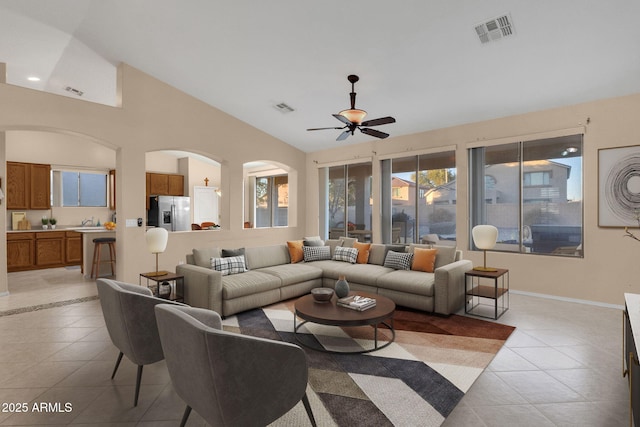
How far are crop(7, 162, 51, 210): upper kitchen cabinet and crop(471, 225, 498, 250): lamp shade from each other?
914 cm

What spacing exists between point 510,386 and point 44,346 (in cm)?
431

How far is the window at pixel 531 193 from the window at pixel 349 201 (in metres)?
2.30

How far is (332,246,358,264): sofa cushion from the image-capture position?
5.69m

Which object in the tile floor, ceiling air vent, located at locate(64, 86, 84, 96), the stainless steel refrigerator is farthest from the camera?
the stainless steel refrigerator

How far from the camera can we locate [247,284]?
4375 millimetres

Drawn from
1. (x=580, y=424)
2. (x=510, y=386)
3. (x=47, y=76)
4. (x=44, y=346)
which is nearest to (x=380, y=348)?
(x=510, y=386)

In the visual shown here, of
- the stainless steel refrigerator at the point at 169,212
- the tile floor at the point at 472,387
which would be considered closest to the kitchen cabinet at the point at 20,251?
the stainless steel refrigerator at the point at 169,212

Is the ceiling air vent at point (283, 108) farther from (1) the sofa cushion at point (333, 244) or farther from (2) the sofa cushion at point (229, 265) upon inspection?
(2) the sofa cushion at point (229, 265)

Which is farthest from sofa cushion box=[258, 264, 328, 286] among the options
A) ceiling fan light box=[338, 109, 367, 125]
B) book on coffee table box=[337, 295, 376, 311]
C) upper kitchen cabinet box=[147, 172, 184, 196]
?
upper kitchen cabinet box=[147, 172, 184, 196]

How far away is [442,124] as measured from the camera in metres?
6.05

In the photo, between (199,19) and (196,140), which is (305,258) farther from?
(199,19)

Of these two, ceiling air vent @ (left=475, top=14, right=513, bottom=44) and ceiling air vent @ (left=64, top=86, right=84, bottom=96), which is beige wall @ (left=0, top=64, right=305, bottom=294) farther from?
ceiling air vent @ (left=475, top=14, right=513, bottom=44)

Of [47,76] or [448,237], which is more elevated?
[47,76]

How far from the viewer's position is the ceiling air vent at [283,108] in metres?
6.18
